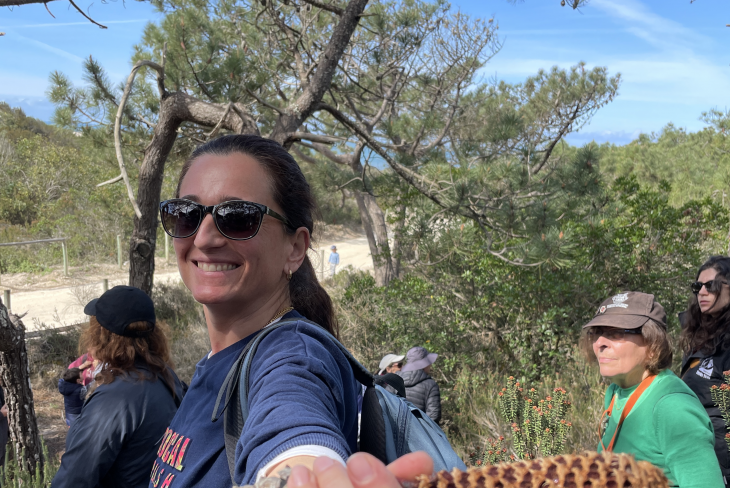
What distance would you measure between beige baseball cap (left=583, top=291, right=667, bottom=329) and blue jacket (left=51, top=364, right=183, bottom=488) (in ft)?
6.18

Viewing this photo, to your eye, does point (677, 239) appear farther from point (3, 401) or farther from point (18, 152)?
point (18, 152)

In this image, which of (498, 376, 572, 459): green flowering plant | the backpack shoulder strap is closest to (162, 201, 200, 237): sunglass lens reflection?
the backpack shoulder strap

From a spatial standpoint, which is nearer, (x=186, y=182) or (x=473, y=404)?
(x=186, y=182)

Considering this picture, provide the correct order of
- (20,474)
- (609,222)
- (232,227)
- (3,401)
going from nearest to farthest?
(232,227) → (20,474) → (3,401) → (609,222)

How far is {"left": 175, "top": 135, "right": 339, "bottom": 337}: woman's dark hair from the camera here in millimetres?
1199

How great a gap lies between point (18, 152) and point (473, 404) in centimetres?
2317

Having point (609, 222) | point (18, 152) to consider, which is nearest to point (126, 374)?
point (609, 222)

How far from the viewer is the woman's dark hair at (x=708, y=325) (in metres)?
3.06

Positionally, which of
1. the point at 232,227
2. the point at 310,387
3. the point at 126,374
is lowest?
the point at 126,374

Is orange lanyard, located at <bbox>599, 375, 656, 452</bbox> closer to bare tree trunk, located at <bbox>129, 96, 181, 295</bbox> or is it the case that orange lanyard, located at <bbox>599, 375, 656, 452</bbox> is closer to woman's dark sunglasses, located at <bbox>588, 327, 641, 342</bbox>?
woman's dark sunglasses, located at <bbox>588, 327, 641, 342</bbox>

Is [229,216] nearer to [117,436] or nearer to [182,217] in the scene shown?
[182,217]

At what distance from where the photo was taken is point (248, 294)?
1159 millimetres

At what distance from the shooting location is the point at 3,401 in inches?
149

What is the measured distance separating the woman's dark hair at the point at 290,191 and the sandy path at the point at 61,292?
821 centimetres
